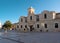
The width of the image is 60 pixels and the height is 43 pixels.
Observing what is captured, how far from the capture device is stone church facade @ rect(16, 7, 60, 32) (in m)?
37.7

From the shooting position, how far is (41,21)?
4150 cm

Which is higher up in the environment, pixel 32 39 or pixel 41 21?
pixel 41 21

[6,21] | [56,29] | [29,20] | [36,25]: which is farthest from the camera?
[6,21]

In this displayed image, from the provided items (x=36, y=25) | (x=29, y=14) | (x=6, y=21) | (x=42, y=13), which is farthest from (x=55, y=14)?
(x=6, y=21)

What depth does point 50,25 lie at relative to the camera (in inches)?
1507

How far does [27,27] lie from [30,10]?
6732 millimetres

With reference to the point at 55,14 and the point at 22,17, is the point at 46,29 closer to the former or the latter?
the point at 55,14

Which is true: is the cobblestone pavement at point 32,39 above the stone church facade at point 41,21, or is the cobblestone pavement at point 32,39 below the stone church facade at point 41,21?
below

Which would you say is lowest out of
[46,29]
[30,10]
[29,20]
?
[46,29]

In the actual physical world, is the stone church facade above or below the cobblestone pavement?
above

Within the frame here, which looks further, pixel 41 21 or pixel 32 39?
pixel 41 21

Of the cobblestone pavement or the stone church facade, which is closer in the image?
the cobblestone pavement

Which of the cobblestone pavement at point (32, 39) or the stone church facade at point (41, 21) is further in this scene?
the stone church facade at point (41, 21)

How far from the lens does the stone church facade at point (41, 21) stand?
37656mm
